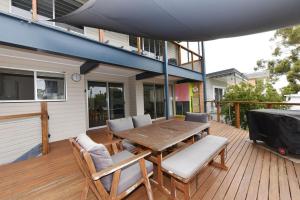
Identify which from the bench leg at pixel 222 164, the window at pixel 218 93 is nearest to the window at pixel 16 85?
the bench leg at pixel 222 164

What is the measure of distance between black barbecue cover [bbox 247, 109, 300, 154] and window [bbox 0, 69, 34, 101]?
18.6 ft

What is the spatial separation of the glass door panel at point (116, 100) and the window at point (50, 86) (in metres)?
2.04

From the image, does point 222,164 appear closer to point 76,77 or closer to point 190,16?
point 190,16

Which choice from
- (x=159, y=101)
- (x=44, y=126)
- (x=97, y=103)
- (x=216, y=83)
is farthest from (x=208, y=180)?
(x=216, y=83)

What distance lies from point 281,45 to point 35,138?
1400 centimetres

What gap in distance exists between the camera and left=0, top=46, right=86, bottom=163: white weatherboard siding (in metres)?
3.25

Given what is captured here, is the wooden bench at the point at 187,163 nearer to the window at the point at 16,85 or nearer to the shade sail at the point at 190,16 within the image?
the shade sail at the point at 190,16

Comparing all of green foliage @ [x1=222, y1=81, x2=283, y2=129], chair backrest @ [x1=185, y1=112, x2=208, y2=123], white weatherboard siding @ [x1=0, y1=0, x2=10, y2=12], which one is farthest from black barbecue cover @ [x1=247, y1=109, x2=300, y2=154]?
white weatherboard siding @ [x1=0, y1=0, x2=10, y2=12]

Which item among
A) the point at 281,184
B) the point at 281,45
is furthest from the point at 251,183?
the point at 281,45

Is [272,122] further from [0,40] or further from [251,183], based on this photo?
[0,40]

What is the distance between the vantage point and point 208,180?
2.26m

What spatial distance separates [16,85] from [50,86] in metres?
0.75

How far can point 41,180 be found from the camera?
235 centimetres

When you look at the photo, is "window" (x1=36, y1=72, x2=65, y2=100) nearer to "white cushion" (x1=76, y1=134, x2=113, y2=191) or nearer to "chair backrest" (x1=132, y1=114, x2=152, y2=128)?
"chair backrest" (x1=132, y1=114, x2=152, y2=128)
